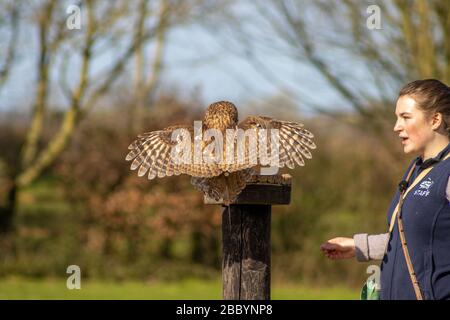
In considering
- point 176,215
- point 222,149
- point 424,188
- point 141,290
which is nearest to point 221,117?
point 222,149

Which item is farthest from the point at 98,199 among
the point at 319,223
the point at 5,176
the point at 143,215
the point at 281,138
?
the point at 281,138

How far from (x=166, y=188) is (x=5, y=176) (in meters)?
2.96

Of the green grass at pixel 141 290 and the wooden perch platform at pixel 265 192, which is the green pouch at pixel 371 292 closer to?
the wooden perch platform at pixel 265 192

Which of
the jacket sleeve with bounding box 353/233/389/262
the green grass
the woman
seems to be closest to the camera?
the woman

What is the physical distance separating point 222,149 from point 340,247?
0.78 metres

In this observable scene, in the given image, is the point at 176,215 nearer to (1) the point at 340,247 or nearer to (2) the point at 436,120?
(1) the point at 340,247

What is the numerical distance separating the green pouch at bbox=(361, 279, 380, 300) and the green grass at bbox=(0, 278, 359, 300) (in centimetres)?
645

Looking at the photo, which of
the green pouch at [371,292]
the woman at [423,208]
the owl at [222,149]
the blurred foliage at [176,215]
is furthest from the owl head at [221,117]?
the blurred foliage at [176,215]

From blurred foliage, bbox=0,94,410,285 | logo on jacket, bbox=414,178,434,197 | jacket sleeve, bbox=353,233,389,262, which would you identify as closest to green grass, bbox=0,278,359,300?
blurred foliage, bbox=0,94,410,285

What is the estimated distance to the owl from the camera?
3.43 m

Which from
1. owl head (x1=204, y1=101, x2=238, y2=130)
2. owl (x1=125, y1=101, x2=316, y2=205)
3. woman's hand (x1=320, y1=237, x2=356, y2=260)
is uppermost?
owl head (x1=204, y1=101, x2=238, y2=130)

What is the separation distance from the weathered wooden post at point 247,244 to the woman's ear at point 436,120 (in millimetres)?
774

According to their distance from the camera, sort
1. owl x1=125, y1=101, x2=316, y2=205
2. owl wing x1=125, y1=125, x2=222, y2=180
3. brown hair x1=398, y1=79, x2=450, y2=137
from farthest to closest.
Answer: owl wing x1=125, y1=125, x2=222, y2=180, owl x1=125, y1=101, x2=316, y2=205, brown hair x1=398, y1=79, x2=450, y2=137

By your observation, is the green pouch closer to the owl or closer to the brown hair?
the owl
